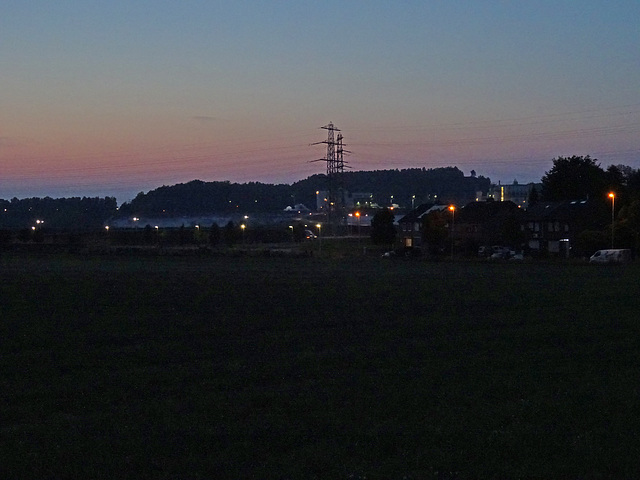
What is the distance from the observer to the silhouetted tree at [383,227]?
108 metres

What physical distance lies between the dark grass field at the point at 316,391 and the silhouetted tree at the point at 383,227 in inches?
3139

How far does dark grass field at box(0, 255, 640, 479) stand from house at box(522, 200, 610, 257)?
7005cm

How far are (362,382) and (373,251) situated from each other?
87431 millimetres

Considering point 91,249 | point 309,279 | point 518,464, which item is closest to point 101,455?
point 518,464

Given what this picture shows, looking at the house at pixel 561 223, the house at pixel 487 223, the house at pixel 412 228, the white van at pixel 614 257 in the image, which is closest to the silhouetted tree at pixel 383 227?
the house at pixel 487 223

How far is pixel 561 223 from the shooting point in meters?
97.4

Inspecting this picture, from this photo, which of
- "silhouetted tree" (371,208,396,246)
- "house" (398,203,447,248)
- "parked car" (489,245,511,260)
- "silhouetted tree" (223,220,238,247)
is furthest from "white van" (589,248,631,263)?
"silhouetted tree" (223,220,238,247)

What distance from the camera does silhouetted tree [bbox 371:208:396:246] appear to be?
10800cm

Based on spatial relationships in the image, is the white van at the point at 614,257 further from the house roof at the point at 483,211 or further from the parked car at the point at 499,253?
the house roof at the point at 483,211

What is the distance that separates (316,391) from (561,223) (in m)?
89.1

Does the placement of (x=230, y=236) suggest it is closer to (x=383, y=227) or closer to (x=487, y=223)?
(x=383, y=227)

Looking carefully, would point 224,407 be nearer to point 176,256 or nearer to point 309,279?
point 309,279

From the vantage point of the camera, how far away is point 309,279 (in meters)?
44.5

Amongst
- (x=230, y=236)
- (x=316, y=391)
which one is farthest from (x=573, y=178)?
(x=316, y=391)
